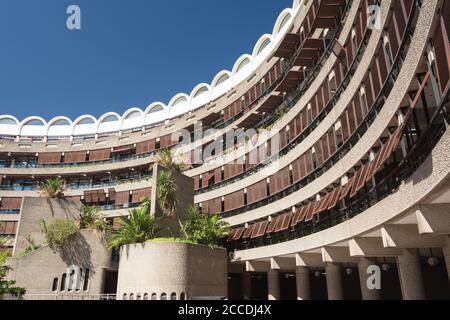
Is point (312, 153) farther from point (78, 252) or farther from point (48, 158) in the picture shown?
point (48, 158)

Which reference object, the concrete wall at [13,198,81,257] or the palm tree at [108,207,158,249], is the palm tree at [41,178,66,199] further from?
the palm tree at [108,207,158,249]

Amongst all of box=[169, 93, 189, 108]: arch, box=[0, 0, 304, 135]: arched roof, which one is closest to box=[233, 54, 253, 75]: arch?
box=[0, 0, 304, 135]: arched roof

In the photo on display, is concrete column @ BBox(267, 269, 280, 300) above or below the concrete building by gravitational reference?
below

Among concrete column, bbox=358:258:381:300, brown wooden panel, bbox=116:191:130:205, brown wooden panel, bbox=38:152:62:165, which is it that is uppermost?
brown wooden panel, bbox=38:152:62:165

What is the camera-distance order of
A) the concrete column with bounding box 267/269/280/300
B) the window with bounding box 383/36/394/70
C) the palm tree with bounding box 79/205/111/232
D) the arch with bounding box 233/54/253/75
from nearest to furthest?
the window with bounding box 383/36/394/70, the concrete column with bounding box 267/269/280/300, the palm tree with bounding box 79/205/111/232, the arch with bounding box 233/54/253/75

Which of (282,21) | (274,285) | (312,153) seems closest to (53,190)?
(274,285)

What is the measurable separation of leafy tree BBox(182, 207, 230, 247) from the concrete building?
3540mm

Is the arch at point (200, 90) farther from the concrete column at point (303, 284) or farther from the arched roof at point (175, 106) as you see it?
the concrete column at point (303, 284)

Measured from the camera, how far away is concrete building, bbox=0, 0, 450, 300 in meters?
13.5

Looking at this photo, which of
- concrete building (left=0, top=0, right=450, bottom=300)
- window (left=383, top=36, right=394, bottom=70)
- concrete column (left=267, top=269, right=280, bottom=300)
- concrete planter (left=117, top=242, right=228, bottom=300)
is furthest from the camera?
concrete column (left=267, top=269, right=280, bottom=300)

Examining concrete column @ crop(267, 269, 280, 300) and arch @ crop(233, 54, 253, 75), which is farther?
arch @ crop(233, 54, 253, 75)

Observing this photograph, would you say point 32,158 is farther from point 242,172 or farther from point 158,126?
point 242,172

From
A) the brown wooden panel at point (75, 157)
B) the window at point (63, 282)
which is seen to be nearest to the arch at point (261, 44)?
the brown wooden panel at point (75, 157)
